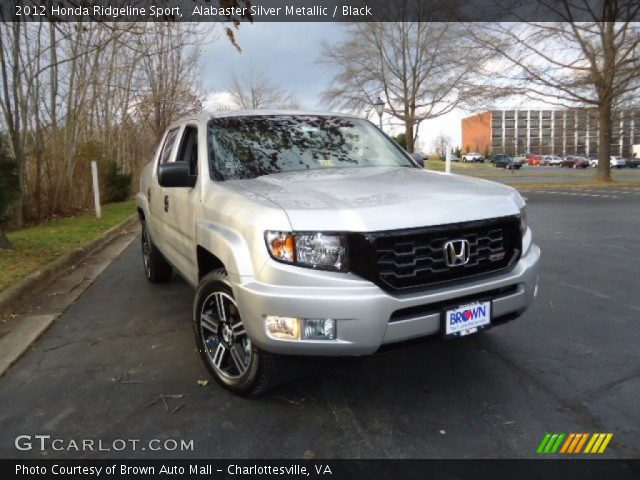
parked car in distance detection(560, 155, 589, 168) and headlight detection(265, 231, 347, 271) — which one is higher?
parked car in distance detection(560, 155, 589, 168)

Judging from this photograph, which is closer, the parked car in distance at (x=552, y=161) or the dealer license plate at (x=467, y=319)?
the dealer license plate at (x=467, y=319)

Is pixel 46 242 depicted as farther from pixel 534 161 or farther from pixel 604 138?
pixel 534 161

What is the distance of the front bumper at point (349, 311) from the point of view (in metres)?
2.30

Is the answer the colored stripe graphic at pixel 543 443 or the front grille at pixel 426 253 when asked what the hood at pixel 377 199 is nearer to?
the front grille at pixel 426 253

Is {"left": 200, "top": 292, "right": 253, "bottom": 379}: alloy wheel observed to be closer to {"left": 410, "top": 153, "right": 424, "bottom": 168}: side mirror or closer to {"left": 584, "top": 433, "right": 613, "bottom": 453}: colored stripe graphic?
{"left": 584, "top": 433, "right": 613, "bottom": 453}: colored stripe graphic

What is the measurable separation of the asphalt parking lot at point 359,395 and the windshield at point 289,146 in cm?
147

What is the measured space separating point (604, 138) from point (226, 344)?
25088 mm

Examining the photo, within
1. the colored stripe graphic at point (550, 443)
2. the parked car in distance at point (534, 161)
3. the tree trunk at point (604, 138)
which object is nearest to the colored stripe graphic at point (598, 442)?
the colored stripe graphic at point (550, 443)

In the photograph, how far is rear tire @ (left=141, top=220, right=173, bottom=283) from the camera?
5367 mm

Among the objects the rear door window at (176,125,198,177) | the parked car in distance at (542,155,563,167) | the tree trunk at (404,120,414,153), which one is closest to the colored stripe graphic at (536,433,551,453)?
the rear door window at (176,125,198,177)

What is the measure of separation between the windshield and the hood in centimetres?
23

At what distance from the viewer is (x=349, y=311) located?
90.1 inches

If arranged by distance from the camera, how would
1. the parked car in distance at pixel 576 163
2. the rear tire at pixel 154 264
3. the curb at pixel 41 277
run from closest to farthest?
the curb at pixel 41 277
the rear tire at pixel 154 264
the parked car in distance at pixel 576 163
